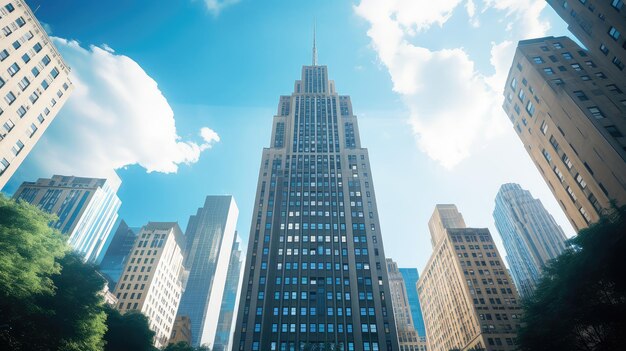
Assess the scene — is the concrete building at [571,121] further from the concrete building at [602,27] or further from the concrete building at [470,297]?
the concrete building at [470,297]

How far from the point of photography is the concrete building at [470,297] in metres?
90.5

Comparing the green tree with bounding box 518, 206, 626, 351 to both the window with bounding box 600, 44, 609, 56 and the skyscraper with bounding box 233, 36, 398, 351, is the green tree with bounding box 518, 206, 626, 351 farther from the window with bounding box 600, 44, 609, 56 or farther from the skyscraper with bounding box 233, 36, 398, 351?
the skyscraper with bounding box 233, 36, 398, 351

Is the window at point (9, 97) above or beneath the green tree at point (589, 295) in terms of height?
above

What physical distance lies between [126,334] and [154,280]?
247 ft

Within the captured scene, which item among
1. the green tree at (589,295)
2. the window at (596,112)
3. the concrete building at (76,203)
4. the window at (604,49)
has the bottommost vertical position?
the green tree at (589,295)

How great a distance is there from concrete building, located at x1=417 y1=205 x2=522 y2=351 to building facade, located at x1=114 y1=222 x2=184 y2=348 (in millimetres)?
100956

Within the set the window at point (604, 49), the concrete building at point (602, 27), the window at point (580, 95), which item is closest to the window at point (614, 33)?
the concrete building at point (602, 27)

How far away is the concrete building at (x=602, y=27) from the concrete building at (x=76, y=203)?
6747 inches

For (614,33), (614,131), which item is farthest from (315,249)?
(614,33)

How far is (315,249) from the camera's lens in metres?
74.2

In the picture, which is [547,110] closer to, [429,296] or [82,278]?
[82,278]

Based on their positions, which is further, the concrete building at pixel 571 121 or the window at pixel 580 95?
the window at pixel 580 95

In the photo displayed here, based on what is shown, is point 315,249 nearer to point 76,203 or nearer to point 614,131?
point 614,131

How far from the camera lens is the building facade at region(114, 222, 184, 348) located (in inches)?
4267
